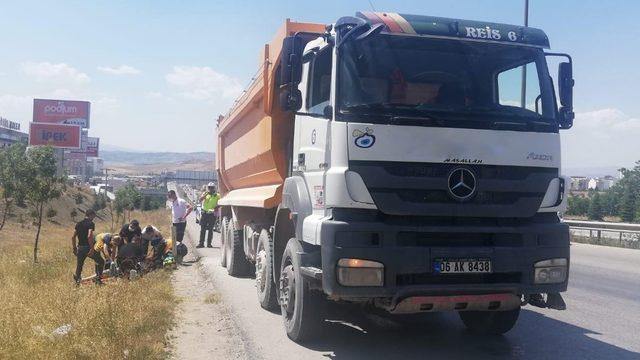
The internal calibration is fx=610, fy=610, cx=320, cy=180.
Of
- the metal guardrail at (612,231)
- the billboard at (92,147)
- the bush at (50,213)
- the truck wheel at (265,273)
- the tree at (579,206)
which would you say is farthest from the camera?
the billboard at (92,147)

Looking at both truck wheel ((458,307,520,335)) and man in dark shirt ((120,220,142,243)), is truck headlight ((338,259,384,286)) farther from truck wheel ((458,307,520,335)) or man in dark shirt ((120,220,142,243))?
man in dark shirt ((120,220,142,243))

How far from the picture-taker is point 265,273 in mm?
7684

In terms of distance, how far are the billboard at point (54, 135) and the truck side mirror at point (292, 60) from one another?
66279 millimetres

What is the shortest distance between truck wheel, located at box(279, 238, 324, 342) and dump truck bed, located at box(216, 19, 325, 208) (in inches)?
51.0

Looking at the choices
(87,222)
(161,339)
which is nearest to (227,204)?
(87,222)

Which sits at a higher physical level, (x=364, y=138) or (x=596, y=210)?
(x=364, y=138)

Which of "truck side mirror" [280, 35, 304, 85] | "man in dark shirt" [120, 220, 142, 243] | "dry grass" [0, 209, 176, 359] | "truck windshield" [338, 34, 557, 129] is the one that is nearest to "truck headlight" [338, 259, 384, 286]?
"truck windshield" [338, 34, 557, 129]

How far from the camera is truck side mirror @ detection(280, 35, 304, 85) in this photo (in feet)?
17.8

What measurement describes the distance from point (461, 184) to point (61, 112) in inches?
3748

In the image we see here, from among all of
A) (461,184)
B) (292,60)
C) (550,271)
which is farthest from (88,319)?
(550,271)

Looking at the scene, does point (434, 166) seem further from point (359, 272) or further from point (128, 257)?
point (128, 257)

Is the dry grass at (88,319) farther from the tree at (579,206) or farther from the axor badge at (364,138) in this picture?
the tree at (579,206)

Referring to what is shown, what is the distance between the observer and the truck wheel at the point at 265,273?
7406mm

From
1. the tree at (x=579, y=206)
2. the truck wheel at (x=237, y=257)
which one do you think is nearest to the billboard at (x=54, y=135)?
the tree at (x=579, y=206)
